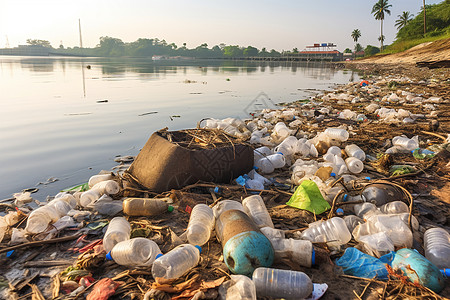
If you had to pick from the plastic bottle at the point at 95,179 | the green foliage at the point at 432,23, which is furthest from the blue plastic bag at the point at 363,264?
the green foliage at the point at 432,23

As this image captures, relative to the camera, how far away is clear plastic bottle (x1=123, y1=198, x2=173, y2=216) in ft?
9.26

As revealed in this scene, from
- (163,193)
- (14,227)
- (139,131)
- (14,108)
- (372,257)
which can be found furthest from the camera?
(14,108)

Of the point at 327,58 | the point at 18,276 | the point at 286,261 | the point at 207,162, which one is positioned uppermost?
the point at 327,58

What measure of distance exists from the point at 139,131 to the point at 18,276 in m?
5.14

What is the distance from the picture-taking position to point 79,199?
131 inches

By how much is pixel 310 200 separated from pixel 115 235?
1893 millimetres

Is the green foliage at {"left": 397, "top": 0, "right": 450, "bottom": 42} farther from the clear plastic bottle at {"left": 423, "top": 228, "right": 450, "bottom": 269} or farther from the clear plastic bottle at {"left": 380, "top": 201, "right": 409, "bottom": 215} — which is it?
→ the clear plastic bottle at {"left": 423, "top": 228, "right": 450, "bottom": 269}

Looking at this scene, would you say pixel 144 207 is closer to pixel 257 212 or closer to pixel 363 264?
pixel 257 212

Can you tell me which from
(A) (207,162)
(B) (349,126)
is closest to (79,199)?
(A) (207,162)

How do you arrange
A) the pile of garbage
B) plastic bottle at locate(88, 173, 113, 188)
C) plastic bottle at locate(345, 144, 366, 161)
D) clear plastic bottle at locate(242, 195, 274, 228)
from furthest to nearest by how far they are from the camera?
plastic bottle at locate(345, 144, 366, 161), plastic bottle at locate(88, 173, 113, 188), clear plastic bottle at locate(242, 195, 274, 228), the pile of garbage

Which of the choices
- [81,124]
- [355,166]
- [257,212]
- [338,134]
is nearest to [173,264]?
[257,212]

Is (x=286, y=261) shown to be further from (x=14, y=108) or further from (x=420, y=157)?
(x=14, y=108)

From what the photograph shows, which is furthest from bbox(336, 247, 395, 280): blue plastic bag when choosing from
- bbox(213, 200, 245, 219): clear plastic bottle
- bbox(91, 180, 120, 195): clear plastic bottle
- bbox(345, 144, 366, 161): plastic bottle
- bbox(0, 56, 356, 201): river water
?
bbox(0, 56, 356, 201): river water

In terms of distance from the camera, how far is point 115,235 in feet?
7.68
